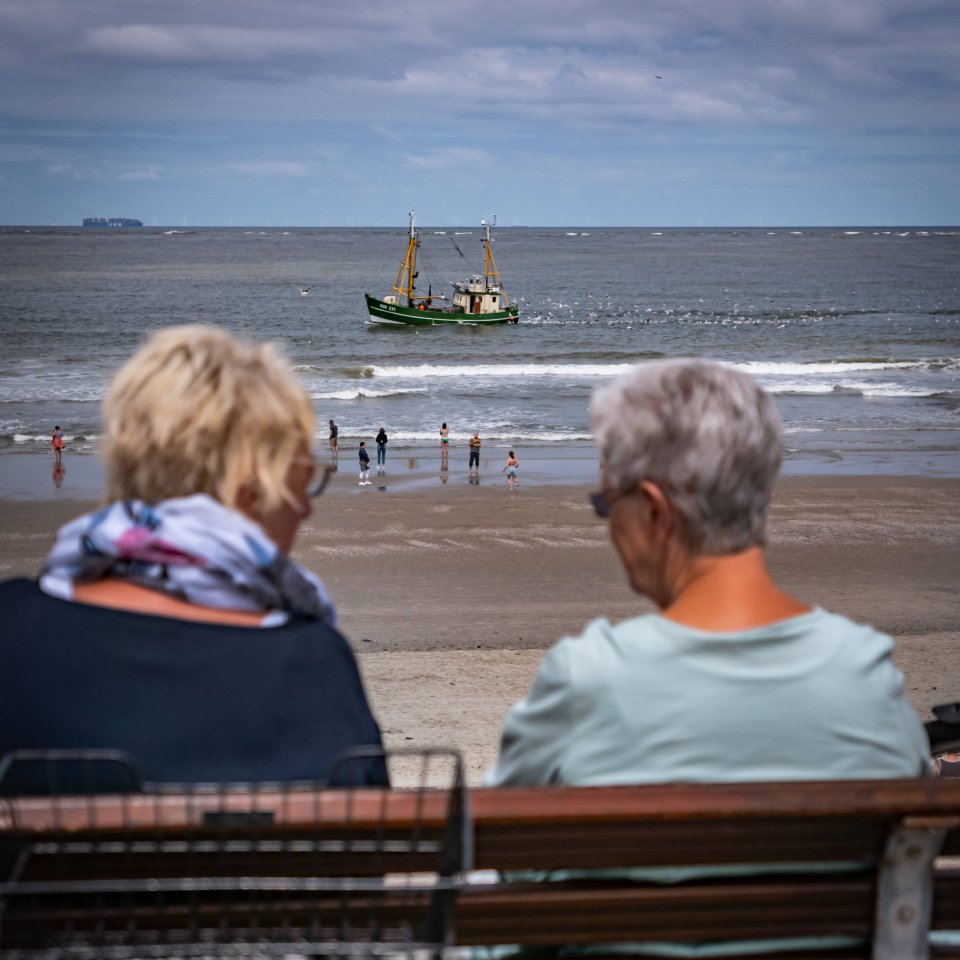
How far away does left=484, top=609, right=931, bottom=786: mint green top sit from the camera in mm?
1714

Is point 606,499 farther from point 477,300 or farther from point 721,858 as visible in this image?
point 477,300

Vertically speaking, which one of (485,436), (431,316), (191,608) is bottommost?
(485,436)

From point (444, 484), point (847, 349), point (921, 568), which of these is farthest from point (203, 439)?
point (847, 349)

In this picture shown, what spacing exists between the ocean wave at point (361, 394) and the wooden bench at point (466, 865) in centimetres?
3053

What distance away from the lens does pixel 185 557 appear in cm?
177

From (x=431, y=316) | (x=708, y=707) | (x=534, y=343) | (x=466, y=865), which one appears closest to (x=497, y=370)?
(x=534, y=343)

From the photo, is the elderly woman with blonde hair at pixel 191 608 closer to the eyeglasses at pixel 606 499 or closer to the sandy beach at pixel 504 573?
the eyeglasses at pixel 606 499

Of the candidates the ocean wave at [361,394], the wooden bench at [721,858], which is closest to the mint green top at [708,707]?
the wooden bench at [721,858]

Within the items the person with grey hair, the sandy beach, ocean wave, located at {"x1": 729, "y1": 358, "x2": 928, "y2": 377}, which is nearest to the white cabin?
ocean wave, located at {"x1": 729, "y1": 358, "x2": 928, "y2": 377}

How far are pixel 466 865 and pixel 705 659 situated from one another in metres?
0.46

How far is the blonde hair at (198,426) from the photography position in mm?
1810

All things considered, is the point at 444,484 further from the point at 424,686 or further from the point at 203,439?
the point at 203,439

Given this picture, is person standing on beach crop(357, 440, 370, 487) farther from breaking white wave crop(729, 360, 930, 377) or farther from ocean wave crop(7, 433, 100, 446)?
breaking white wave crop(729, 360, 930, 377)

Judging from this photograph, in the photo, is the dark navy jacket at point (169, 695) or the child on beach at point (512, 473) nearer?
the dark navy jacket at point (169, 695)
